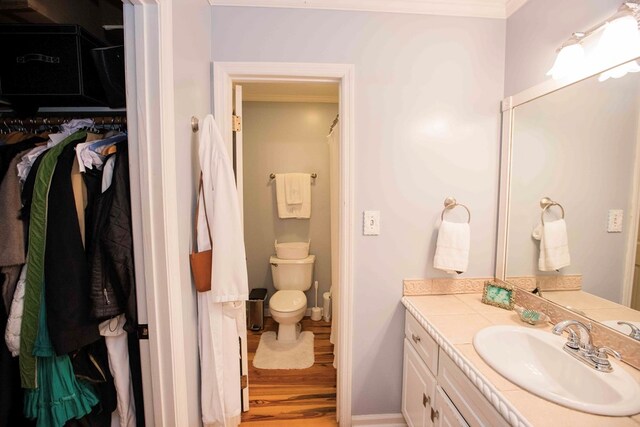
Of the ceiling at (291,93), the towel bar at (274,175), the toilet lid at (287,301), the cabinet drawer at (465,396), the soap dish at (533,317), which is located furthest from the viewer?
the towel bar at (274,175)

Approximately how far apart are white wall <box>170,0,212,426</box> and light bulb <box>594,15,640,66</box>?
1536 millimetres

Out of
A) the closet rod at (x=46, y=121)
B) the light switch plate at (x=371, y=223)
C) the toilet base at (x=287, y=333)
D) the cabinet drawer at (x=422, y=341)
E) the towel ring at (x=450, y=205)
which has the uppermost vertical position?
the closet rod at (x=46, y=121)

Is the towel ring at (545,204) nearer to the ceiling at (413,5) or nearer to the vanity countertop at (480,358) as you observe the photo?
the vanity countertop at (480,358)

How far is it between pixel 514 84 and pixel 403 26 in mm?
668

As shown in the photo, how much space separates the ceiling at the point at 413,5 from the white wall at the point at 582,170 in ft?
1.81

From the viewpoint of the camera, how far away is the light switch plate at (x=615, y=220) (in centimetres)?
99

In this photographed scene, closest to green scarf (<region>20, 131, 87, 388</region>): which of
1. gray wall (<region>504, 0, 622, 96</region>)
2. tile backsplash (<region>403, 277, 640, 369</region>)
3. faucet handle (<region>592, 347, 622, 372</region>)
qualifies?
tile backsplash (<region>403, 277, 640, 369</region>)

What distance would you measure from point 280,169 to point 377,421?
7.40 feet

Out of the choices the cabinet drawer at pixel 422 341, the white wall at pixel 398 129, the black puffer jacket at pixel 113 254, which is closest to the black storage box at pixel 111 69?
the black puffer jacket at pixel 113 254

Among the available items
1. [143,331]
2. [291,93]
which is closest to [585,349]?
[143,331]

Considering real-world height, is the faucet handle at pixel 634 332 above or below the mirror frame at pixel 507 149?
below

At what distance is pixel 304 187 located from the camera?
9.20ft

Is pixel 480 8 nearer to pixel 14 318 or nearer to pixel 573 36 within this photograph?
pixel 573 36

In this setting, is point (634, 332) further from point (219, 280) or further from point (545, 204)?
point (219, 280)
